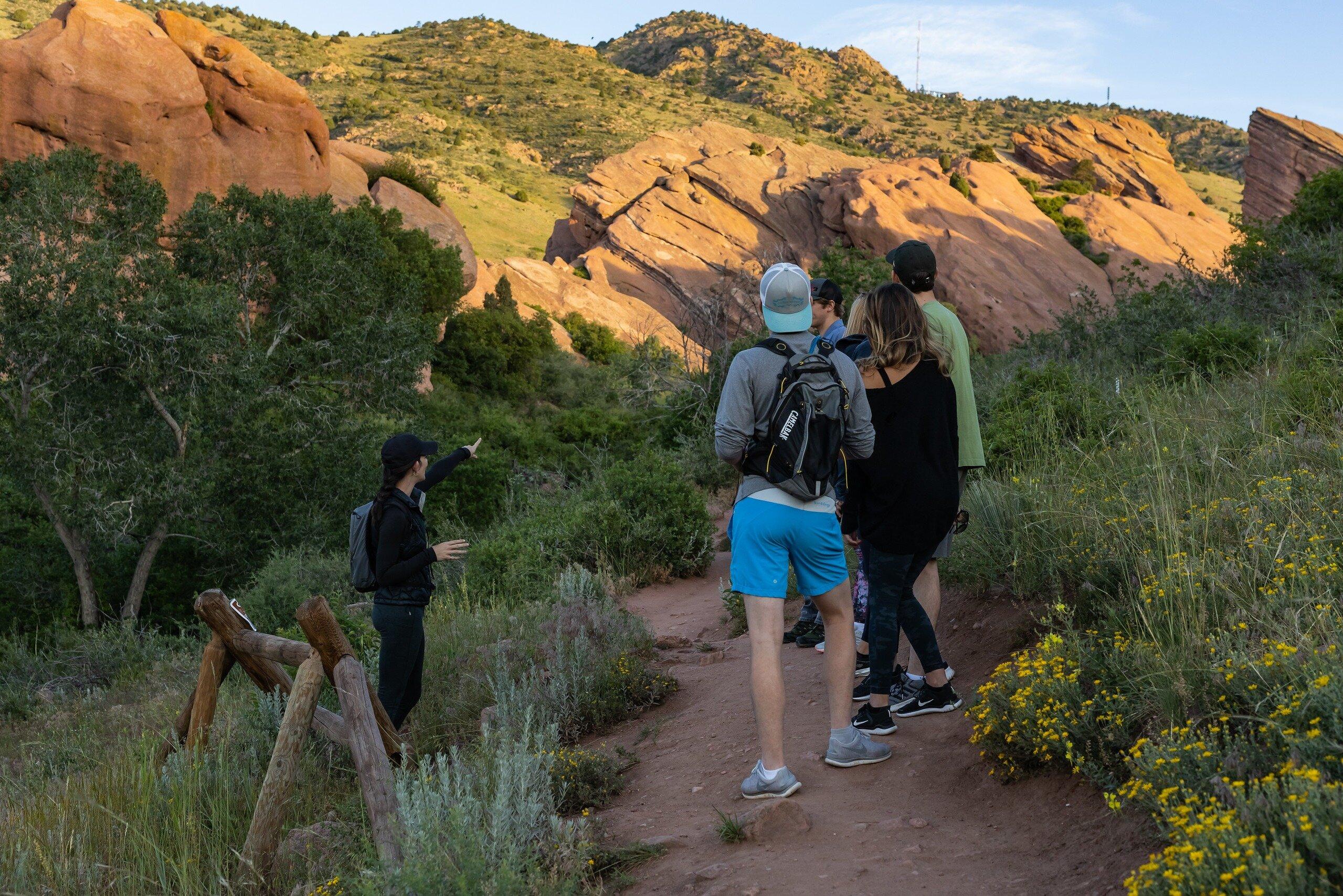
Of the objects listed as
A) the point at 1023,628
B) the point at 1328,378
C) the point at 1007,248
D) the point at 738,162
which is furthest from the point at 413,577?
the point at 738,162

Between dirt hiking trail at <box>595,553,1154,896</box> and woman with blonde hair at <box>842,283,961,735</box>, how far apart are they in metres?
0.52

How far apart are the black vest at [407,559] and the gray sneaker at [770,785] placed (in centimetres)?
178

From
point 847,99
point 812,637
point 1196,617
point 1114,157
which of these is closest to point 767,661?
point 1196,617

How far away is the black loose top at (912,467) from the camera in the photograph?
13.4 ft

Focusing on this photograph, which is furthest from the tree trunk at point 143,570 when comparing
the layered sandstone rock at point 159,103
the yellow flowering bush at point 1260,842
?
the yellow flowering bush at point 1260,842

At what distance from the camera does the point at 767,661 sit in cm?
364

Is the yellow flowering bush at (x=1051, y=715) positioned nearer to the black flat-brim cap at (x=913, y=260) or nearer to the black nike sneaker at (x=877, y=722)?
the black nike sneaker at (x=877, y=722)

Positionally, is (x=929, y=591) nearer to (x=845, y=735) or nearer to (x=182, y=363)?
(x=845, y=735)

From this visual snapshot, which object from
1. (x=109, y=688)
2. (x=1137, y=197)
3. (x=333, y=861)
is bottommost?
(x=109, y=688)

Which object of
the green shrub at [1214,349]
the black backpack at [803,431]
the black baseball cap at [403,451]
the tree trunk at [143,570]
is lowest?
the tree trunk at [143,570]

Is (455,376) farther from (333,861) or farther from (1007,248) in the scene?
(333,861)

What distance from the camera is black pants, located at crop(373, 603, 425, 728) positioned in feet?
15.1

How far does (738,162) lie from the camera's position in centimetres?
4156

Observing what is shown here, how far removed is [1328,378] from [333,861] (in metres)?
6.07
